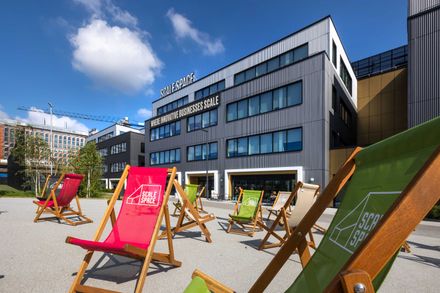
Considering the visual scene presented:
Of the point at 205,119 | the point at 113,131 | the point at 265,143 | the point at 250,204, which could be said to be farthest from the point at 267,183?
the point at 113,131

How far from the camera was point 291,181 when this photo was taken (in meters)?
22.2

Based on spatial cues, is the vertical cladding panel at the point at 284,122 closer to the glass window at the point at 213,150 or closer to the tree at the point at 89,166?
the glass window at the point at 213,150

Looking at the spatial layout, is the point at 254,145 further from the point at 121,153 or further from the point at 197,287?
the point at 121,153

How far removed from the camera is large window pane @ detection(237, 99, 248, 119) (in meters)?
25.8

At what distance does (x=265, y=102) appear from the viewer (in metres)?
24.1

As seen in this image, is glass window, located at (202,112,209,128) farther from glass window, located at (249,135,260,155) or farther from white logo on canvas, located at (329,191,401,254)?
white logo on canvas, located at (329,191,401,254)

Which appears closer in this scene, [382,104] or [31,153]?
[31,153]

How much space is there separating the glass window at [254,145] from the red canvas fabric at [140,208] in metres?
19.9

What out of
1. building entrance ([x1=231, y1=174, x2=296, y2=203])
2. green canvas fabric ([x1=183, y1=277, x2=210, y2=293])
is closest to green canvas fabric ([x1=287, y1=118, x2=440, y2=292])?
green canvas fabric ([x1=183, y1=277, x2=210, y2=293])

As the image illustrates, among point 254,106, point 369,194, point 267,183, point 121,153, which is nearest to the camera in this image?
point 369,194

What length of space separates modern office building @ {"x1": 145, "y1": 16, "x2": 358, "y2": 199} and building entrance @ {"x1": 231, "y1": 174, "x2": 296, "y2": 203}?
8 centimetres

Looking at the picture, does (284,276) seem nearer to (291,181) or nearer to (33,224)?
(33,224)

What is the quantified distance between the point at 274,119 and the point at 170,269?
1971cm

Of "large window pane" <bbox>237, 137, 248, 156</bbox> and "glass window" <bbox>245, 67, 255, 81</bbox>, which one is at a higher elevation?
"glass window" <bbox>245, 67, 255, 81</bbox>
